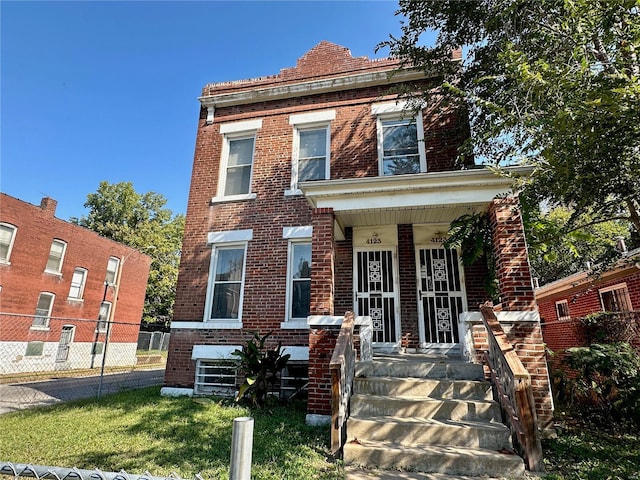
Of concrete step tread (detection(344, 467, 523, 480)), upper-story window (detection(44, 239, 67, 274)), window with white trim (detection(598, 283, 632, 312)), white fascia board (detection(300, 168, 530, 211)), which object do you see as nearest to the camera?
concrete step tread (detection(344, 467, 523, 480))

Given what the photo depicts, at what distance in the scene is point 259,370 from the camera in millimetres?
6895

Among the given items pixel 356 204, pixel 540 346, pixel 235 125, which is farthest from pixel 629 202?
pixel 235 125

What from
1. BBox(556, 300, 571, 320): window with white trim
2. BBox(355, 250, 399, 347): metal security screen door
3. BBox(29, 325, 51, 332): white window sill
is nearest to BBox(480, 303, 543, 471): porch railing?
BBox(355, 250, 399, 347): metal security screen door

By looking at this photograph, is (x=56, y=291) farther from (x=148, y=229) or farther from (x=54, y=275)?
(x=148, y=229)

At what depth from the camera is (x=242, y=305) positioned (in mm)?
8359

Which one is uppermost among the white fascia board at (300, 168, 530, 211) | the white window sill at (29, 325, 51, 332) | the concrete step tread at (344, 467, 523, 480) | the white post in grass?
the white fascia board at (300, 168, 530, 211)

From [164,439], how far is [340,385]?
2642 millimetres

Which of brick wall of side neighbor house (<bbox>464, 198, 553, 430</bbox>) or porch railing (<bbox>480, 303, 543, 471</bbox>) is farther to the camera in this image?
brick wall of side neighbor house (<bbox>464, 198, 553, 430</bbox>)

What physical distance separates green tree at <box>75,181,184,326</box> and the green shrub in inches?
1300

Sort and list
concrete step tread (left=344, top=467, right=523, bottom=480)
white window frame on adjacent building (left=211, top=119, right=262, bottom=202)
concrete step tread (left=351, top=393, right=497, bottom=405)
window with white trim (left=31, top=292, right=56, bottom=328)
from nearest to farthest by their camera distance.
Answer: concrete step tread (left=344, top=467, right=523, bottom=480), concrete step tread (left=351, top=393, right=497, bottom=405), white window frame on adjacent building (left=211, top=119, right=262, bottom=202), window with white trim (left=31, top=292, right=56, bottom=328)

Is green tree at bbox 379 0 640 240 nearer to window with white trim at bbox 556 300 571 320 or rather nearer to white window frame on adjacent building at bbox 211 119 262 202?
white window frame on adjacent building at bbox 211 119 262 202

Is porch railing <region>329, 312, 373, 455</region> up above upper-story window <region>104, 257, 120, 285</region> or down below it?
below

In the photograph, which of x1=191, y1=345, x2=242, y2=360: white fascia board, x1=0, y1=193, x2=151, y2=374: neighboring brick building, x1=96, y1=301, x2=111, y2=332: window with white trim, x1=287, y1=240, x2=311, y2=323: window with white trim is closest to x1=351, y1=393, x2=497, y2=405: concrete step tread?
x1=287, y1=240, x2=311, y2=323: window with white trim

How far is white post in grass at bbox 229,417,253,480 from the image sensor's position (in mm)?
1210
